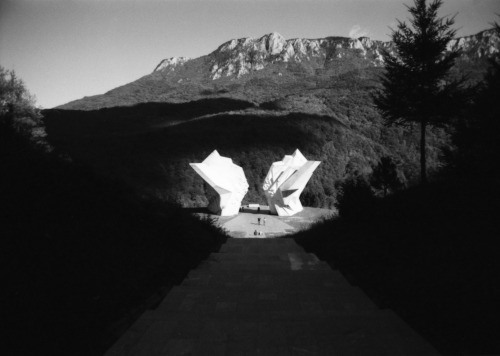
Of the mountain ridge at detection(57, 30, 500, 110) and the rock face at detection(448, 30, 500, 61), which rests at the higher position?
the mountain ridge at detection(57, 30, 500, 110)

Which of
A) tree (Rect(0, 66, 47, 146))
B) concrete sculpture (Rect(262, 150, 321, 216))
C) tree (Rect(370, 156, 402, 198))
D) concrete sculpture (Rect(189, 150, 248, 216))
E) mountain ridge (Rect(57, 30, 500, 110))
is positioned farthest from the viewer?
mountain ridge (Rect(57, 30, 500, 110))

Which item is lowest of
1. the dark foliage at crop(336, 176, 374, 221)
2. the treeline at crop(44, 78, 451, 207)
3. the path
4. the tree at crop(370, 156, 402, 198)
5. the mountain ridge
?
the path

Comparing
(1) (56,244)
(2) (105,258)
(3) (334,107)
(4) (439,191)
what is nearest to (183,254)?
(2) (105,258)

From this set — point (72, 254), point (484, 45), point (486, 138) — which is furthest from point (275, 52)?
point (72, 254)

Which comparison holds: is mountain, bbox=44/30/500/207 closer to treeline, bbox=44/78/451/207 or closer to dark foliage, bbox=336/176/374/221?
treeline, bbox=44/78/451/207

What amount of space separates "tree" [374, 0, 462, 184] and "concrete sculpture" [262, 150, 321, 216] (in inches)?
256

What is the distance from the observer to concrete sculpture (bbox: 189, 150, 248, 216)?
17.6 meters

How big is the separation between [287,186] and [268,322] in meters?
15.3

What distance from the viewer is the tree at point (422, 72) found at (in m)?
11.1

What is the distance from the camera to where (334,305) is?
Result: 3416 mm

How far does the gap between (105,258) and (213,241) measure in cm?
414

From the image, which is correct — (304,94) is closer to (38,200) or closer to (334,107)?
(334,107)

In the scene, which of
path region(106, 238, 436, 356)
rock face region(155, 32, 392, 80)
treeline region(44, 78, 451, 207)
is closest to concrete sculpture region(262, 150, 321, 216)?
treeline region(44, 78, 451, 207)

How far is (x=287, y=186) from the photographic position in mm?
18031
